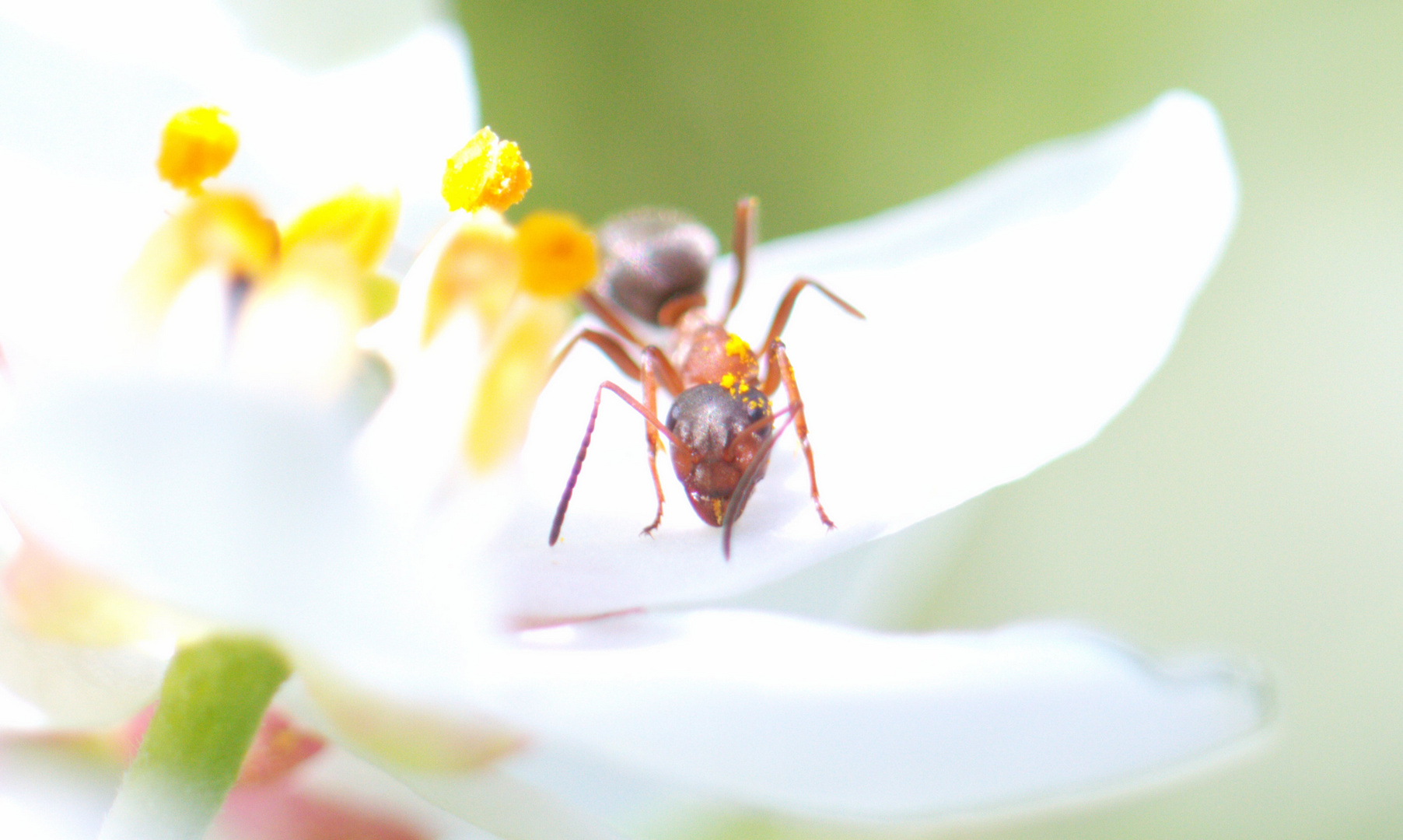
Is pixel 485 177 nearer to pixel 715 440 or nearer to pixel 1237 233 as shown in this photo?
pixel 715 440

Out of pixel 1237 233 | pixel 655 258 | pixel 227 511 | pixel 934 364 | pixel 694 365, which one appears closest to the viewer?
pixel 227 511

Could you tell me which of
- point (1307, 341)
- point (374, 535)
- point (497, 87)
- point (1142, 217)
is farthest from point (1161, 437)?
point (374, 535)

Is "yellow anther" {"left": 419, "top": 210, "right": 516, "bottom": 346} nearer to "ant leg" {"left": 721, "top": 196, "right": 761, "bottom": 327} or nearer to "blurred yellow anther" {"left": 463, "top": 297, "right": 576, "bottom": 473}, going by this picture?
"blurred yellow anther" {"left": 463, "top": 297, "right": 576, "bottom": 473}

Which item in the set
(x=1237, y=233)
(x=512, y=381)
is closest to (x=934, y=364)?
(x=512, y=381)

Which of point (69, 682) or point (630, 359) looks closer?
point (69, 682)

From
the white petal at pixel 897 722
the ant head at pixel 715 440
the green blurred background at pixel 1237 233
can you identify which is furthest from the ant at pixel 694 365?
the green blurred background at pixel 1237 233

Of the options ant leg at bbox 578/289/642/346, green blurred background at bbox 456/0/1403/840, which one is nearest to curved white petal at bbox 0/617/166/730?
ant leg at bbox 578/289/642/346
